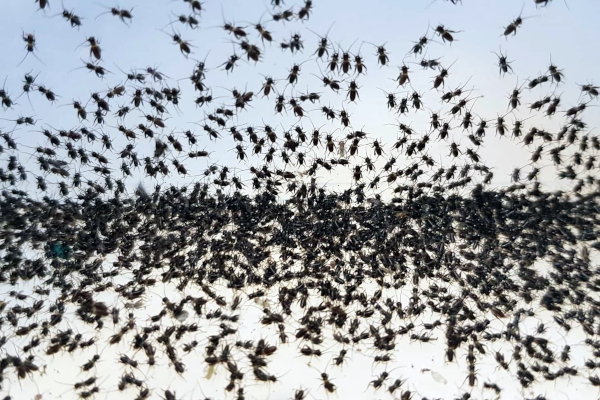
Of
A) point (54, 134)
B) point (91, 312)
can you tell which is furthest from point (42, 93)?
point (91, 312)

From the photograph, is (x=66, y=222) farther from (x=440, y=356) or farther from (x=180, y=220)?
(x=440, y=356)

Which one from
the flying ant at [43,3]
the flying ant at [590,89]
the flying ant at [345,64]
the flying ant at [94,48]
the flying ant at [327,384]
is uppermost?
the flying ant at [43,3]

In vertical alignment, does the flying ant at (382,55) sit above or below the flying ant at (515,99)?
above

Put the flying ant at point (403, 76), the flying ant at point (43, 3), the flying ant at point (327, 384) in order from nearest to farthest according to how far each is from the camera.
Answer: the flying ant at point (327, 384) < the flying ant at point (43, 3) < the flying ant at point (403, 76)

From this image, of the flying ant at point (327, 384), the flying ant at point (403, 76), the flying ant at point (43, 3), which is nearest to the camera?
the flying ant at point (327, 384)

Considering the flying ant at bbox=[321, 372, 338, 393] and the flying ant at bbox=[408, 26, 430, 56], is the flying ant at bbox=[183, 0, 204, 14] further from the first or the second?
the flying ant at bbox=[321, 372, 338, 393]

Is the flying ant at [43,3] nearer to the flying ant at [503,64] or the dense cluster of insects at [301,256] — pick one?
the dense cluster of insects at [301,256]

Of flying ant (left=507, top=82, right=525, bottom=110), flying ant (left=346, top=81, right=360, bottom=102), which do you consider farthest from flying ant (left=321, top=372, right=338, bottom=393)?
flying ant (left=507, top=82, right=525, bottom=110)

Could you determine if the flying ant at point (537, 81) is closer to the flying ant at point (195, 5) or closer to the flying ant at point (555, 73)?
the flying ant at point (555, 73)

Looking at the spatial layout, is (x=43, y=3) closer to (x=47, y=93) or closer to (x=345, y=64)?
(x=47, y=93)

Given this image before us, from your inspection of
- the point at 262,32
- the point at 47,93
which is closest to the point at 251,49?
the point at 262,32

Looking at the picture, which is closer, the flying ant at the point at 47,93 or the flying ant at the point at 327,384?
the flying ant at the point at 327,384

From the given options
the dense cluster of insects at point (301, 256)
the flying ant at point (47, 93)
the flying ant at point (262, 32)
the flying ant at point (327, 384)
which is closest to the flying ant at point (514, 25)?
the dense cluster of insects at point (301, 256)
